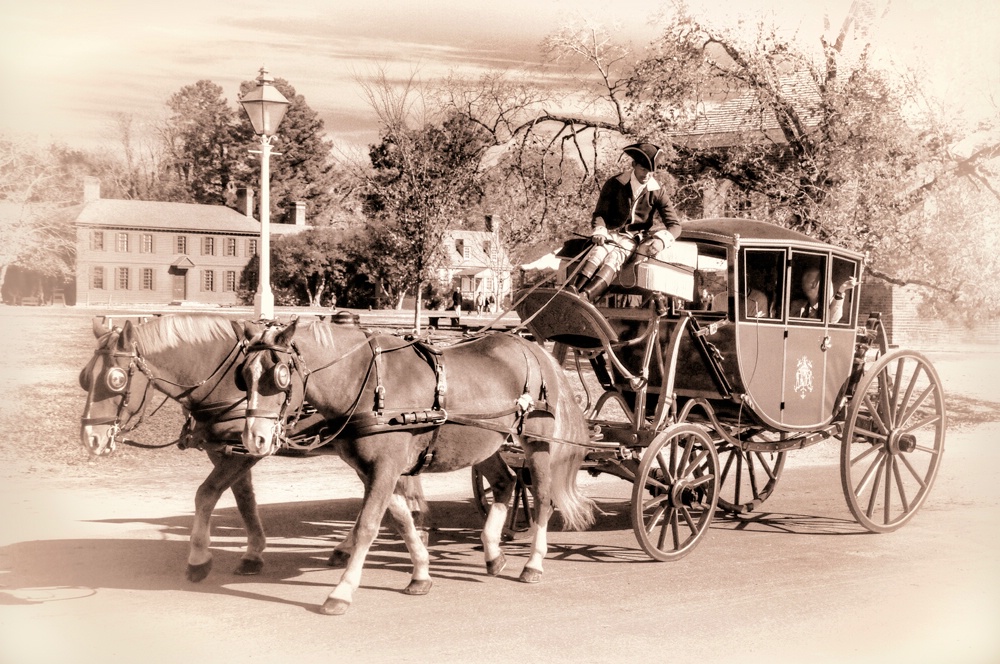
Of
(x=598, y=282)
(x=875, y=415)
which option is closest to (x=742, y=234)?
(x=598, y=282)

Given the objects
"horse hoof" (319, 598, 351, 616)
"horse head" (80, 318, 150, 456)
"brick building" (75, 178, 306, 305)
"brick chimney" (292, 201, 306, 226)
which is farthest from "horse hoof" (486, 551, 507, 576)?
"brick chimney" (292, 201, 306, 226)

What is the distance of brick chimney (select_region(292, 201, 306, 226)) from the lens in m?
9.10

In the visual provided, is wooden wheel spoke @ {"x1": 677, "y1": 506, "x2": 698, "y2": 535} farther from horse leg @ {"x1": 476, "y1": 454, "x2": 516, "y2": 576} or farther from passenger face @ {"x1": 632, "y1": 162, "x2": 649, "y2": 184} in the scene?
passenger face @ {"x1": 632, "y1": 162, "x2": 649, "y2": 184}

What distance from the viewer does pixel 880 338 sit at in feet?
26.7

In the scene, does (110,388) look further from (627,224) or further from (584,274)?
(627,224)

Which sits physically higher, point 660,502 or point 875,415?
point 875,415

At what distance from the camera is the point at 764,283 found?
8.02 metres

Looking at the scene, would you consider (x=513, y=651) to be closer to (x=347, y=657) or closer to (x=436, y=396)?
(x=347, y=657)

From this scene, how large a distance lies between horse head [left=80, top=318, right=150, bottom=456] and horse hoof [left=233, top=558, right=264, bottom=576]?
131cm

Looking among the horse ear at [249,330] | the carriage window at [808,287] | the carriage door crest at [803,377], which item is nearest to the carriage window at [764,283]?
the carriage window at [808,287]

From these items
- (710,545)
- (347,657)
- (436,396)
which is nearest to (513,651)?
(347,657)

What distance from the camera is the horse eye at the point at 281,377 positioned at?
5184 millimetres

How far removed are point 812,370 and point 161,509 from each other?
17.1 ft

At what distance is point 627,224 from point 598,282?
21.3 inches
